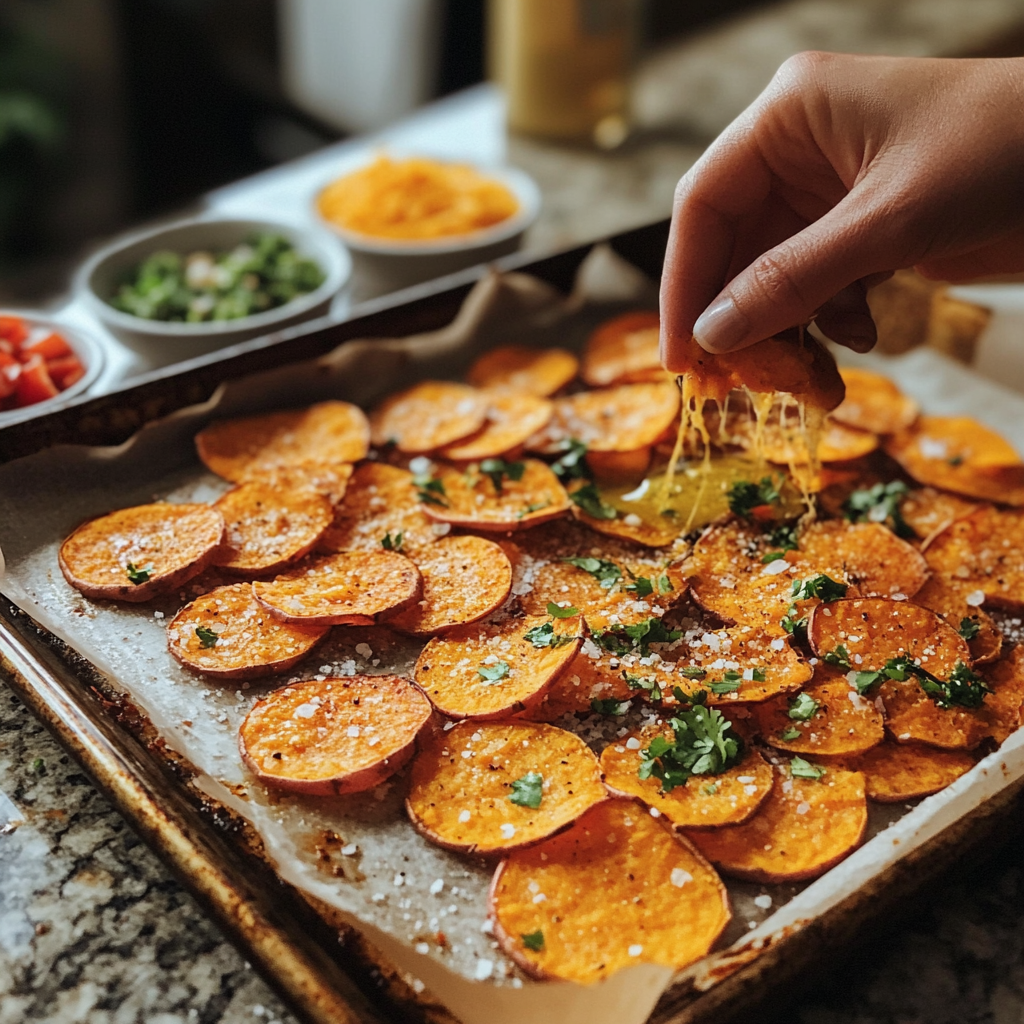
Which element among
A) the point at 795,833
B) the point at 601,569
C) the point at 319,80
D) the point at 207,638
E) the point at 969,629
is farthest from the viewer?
the point at 319,80

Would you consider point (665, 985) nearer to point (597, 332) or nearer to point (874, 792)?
point (874, 792)

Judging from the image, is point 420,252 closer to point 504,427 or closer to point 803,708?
point 504,427

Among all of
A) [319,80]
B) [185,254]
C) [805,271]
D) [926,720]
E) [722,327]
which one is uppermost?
[805,271]

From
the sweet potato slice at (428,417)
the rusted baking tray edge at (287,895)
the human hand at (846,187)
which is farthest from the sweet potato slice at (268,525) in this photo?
the human hand at (846,187)

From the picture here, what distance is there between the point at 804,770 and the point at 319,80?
4.92m

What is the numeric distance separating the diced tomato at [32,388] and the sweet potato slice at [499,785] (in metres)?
1.12

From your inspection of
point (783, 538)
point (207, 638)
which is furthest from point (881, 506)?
point (207, 638)

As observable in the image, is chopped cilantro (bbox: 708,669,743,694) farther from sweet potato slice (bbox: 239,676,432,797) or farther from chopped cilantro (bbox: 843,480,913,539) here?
chopped cilantro (bbox: 843,480,913,539)

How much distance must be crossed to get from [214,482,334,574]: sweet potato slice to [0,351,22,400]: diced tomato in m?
0.50

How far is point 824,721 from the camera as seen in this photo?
5.31ft

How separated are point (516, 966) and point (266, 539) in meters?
0.91

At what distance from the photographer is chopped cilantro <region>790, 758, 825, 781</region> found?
1535 mm

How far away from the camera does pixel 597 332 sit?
253 cm

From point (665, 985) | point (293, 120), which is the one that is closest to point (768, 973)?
point (665, 985)
